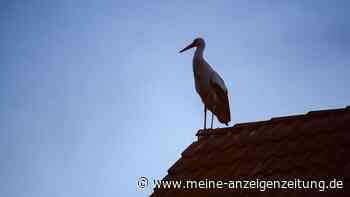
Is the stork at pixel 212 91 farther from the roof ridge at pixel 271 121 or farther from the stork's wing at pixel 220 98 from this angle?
the roof ridge at pixel 271 121

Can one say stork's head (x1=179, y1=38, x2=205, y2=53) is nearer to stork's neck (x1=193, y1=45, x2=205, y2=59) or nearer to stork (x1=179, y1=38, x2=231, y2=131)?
stork's neck (x1=193, y1=45, x2=205, y2=59)

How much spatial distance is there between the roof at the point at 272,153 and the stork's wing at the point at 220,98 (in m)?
4.23

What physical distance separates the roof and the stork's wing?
166 inches

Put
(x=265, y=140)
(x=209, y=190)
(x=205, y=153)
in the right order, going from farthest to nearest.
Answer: (x=205, y=153) < (x=265, y=140) < (x=209, y=190)

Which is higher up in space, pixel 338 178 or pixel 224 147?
pixel 224 147

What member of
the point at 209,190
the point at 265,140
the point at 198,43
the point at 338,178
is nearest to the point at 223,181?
the point at 209,190

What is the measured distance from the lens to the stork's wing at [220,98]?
8.57 m

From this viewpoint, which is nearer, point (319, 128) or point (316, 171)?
point (316, 171)

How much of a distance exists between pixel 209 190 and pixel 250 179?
1.07ft

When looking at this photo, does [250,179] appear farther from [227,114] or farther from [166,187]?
[227,114]

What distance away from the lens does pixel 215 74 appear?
8.70 m

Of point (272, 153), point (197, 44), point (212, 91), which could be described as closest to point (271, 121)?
point (272, 153)

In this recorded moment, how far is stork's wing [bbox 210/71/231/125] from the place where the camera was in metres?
8.57

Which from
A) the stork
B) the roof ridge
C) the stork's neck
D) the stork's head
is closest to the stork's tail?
the stork
